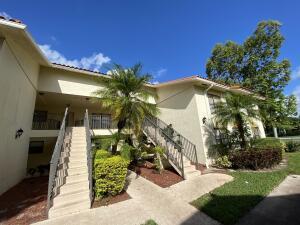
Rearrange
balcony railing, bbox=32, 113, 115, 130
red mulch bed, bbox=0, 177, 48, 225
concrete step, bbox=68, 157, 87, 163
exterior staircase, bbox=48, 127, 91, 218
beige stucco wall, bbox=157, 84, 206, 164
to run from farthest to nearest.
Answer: balcony railing, bbox=32, 113, 115, 130
beige stucco wall, bbox=157, 84, 206, 164
concrete step, bbox=68, 157, 87, 163
exterior staircase, bbox=48, 127, 91, 218
red mulch bed, bbox=0, 177, 48, 225

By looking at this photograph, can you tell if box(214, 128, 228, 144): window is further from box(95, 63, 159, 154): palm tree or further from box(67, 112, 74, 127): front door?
box(67, 112, 74, 127): front door

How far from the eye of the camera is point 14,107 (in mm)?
7344

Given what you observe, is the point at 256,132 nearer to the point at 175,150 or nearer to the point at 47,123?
the point at 175,150

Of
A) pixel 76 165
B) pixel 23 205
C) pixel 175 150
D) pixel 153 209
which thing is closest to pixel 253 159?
pixel 175 150

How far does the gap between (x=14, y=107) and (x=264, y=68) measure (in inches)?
1017

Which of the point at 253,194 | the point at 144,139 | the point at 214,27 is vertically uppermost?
the point at 214,27

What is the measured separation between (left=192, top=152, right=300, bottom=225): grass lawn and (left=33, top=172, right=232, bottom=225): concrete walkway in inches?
13.1

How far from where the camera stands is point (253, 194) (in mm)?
6027

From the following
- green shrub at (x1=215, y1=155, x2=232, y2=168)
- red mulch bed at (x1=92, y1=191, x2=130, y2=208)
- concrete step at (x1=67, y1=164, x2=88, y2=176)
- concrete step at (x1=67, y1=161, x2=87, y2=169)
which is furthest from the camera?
green shrub at (x1=215, y1=155, x2=232, y2=168)

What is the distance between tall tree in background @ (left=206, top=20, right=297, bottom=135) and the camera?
19281 mm

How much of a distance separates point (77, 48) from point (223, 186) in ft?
45.4

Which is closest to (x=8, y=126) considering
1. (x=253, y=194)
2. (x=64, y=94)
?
(x=64, y=94)

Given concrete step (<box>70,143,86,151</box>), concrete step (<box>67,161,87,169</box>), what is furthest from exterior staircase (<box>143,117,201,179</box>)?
concrete step (<box>67,161,87,169</box>)

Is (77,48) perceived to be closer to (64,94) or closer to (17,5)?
(64,94)
